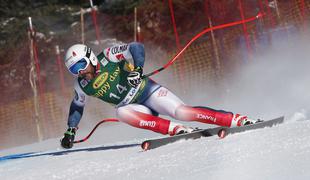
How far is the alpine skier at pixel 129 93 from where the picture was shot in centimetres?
632

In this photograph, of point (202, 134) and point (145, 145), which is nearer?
point (145, 145)

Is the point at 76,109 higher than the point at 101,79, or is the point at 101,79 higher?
the point at 101,79

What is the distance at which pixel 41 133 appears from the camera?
13.5 meters

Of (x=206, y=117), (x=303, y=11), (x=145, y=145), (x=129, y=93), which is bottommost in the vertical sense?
(x=145, y=145)

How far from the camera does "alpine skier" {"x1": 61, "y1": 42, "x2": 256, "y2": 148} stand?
6.32 metres

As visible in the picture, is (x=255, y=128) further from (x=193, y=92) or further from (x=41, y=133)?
(x=41, y=133)

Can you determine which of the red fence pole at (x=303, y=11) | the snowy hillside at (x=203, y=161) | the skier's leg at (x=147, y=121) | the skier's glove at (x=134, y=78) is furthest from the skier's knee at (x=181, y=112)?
the red fence pole at (x=303, y=11)

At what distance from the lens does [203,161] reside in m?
4.67

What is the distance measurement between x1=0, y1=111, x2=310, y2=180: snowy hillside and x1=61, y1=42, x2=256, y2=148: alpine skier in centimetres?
35

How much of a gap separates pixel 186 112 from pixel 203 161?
180 centimetres

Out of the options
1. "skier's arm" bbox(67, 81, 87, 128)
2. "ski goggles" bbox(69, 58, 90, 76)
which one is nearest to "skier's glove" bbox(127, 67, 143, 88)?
"ski goggles" bbox(69, 58, 90, 76)

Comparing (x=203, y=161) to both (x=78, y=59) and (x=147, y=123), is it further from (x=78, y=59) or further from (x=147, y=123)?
(x=78, y=59)

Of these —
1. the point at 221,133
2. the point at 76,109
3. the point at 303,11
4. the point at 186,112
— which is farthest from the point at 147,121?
the point at 303,11

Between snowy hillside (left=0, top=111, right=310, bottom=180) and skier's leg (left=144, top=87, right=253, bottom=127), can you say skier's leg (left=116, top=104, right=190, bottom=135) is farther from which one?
snowy hillside (left=0, top=111, right=310, bottom=180)
